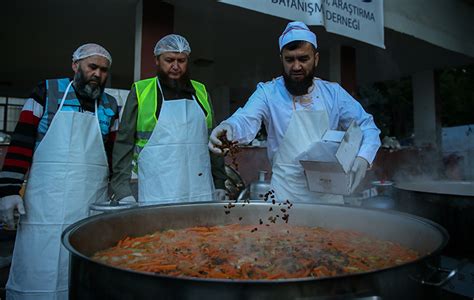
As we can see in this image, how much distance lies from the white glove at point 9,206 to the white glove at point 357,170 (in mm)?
2024

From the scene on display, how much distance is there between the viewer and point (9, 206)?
2.24 metres

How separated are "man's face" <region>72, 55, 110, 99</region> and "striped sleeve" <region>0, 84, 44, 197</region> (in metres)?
0.28

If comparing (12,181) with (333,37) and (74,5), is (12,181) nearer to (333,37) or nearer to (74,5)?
(74,5)

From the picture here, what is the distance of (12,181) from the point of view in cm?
231

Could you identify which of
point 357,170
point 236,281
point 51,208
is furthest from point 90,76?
point 236,281

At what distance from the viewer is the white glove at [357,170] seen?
84.6 inches

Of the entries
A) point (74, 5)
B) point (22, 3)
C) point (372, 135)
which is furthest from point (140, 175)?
point (22, 3)

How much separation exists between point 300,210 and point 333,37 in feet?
16.5

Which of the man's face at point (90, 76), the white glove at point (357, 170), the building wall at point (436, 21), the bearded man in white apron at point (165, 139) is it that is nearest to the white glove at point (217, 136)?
the bearded man in white apron at point (165, 139)

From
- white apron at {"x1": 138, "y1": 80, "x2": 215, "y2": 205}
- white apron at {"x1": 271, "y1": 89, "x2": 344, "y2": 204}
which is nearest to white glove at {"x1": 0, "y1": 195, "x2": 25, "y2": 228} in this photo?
white apron at {"x1": 138, "y1": 80, "x2": 215, "y2": 205}

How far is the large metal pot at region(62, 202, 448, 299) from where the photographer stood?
3.04ft

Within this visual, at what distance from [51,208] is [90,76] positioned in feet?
3.00

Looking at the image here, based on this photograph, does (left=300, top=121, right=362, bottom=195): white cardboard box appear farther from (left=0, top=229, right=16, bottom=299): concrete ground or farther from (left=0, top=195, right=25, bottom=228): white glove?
(left=0, top=229, right=16, bottom=299): concrete ground

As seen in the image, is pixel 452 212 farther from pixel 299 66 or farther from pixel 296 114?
pixel 299 66
